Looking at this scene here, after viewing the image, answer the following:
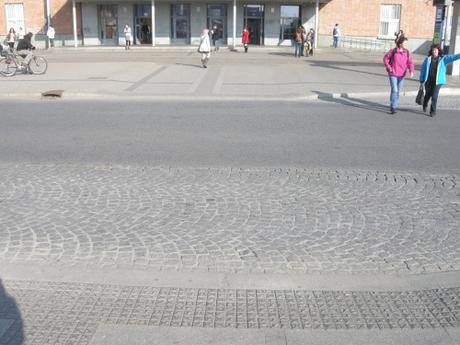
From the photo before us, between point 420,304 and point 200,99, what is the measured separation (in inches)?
471

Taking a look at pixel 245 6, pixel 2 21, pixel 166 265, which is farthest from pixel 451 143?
pixel 2 21

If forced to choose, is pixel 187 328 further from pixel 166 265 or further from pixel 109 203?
pixel 109 203

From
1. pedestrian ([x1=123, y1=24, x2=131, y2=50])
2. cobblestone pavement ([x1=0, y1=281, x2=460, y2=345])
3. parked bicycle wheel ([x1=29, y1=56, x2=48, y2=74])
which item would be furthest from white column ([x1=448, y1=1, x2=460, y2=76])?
pedestrian ([x1=123, y1=24, x2=131, y2=50])

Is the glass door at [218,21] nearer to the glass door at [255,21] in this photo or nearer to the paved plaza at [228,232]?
the glass door at [255,21]

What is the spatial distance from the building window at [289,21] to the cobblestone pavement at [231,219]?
40263mm

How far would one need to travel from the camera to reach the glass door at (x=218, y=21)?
4500 centimetres

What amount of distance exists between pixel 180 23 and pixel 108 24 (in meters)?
6.09

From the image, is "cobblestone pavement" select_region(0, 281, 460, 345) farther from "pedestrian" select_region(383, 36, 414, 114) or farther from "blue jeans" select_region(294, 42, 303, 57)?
"blue jeans" select_region(294, 42, 303, 57)

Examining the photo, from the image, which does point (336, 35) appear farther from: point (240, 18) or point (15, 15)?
point (15, 15)

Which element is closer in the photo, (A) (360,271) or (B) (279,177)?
(A) (360,271)

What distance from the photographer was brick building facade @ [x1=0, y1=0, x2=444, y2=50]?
1756 inches

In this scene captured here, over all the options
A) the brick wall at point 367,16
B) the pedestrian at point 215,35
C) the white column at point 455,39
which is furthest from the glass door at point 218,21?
the white column at point 455,39

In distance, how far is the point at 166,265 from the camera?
4492 mm

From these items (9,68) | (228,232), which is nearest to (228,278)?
(228,232)
